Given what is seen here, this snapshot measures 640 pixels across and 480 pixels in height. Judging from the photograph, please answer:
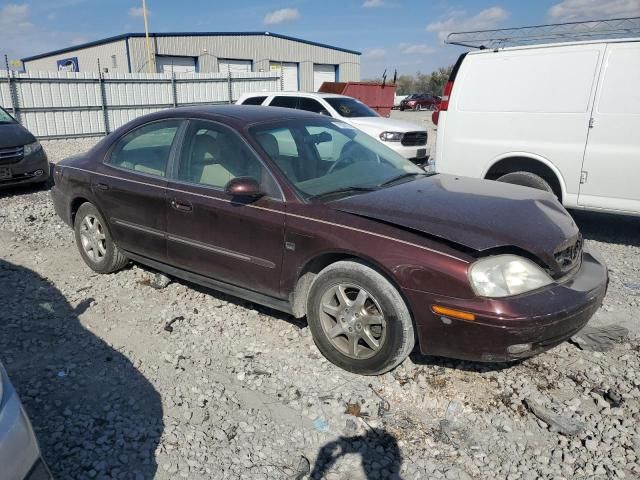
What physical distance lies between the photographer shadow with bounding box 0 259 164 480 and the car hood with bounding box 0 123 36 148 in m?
5.05

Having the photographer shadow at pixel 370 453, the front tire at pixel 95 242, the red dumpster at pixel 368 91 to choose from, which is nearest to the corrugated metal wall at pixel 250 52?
the red dumpster at pixel 368 91

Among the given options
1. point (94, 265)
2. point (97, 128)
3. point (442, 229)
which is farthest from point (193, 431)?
point (97, 128)

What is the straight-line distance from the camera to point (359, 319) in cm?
313

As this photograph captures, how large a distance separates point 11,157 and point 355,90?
1496 centimetres

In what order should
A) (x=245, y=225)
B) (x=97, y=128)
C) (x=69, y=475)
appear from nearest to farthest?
(x=69, y=475), (x=245, y=225), (x=97, y=128)

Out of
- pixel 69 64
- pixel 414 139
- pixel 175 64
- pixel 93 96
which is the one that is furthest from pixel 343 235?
pixel 69 64

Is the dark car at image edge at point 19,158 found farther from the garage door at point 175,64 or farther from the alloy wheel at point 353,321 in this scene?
the garage door at point 175,64

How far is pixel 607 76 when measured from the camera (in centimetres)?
526

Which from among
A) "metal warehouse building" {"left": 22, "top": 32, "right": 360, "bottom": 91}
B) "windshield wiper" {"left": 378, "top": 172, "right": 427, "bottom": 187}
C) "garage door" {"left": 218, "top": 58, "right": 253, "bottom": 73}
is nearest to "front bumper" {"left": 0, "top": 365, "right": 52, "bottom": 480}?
"windshield wiper" {"left": 378, "top": 172, "right": 427, "bottom": 187}

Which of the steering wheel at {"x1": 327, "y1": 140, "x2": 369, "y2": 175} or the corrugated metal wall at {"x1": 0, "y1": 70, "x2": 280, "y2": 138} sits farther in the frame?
the corrugated metal wall at {"x1": 0, "y1": 70, "x2": 280, "y2": 138}

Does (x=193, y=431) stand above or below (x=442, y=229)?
below

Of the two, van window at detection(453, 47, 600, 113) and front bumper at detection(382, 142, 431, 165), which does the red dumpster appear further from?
van window at detection(453, 47, 600, 113)

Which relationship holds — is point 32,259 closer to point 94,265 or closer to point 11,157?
point 94,265

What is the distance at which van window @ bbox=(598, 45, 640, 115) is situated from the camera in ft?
16.8
